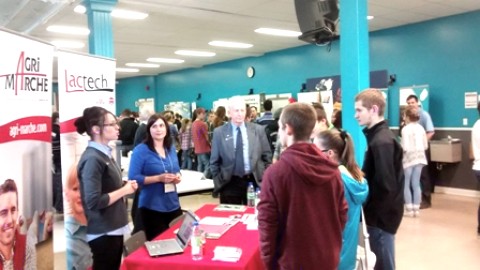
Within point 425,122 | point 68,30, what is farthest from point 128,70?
point 425,122

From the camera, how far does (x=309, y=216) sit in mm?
1864

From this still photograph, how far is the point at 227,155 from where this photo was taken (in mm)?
3689

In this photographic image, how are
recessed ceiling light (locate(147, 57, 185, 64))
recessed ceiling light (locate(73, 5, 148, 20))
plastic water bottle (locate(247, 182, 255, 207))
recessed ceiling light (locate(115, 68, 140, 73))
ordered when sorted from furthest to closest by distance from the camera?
recessed ceiling light (locate(115, 68, 140, 73)) → recessed ceiling light (locate(147, 57, 185, 64)) → recessed ceiling light (locate(73, 5, 148, 20)) → plastic water bottle (locate(247, 182, 255, 207))

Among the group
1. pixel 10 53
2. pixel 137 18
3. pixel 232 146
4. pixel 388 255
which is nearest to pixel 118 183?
pixel 10 53

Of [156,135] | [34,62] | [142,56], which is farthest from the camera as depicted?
[142,56]

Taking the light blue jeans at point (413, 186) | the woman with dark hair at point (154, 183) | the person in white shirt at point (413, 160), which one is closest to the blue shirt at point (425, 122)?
the person in white shirt at point (413, 160)

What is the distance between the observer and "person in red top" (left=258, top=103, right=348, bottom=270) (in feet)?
6.07

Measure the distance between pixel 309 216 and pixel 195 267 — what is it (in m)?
0.67

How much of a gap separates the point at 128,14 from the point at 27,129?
4.97 m

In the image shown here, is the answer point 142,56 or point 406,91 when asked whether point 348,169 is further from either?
point 142,56

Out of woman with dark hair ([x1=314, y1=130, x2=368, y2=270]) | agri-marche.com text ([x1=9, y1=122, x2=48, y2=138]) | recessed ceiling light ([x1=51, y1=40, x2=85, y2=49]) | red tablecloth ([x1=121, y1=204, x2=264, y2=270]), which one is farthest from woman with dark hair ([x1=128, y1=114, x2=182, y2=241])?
recessed ceiling light ([x1=51, y1=40, x2=85, y2=49])

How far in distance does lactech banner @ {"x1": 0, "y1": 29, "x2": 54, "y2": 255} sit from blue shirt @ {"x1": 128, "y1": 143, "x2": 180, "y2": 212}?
2.90 ft

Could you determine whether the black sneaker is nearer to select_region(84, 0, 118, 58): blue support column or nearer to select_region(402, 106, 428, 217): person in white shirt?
select_region(402, 106, 428, 217): person in white shirt

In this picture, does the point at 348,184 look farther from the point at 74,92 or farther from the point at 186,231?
the point at 74,92
